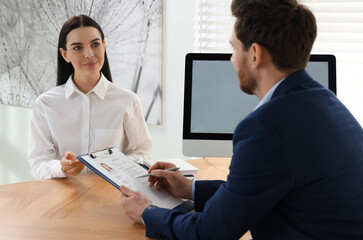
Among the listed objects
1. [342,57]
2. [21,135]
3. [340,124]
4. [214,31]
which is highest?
[214,31]

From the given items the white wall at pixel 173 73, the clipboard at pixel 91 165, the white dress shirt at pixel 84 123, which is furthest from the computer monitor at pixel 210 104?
the white wall at pixel 173 73

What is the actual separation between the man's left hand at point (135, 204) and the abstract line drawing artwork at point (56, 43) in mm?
1565

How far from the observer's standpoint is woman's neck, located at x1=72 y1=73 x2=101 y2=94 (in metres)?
1.99

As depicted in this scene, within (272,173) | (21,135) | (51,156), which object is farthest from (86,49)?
(21,135)

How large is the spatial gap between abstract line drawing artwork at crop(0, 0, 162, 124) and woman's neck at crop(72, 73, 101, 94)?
2.49 feet

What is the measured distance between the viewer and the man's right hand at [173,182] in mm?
1304

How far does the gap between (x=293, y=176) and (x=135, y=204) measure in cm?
51

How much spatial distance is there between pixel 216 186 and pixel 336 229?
17.8 inches

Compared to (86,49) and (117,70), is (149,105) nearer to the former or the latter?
(117,70)

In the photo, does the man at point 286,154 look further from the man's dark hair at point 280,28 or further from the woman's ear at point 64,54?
the woman's ear at point 64,54

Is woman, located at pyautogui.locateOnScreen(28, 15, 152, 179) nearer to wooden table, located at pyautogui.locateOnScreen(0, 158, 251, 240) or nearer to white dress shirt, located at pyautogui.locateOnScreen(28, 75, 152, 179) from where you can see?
white dress shirt, located at pyautogui.locateOnScreen(28, 75, 152, 179)

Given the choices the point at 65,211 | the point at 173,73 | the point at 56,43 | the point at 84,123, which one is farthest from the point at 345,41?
the point at 56,43

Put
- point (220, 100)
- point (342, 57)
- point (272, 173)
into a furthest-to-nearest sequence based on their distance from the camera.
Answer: point (342, 57) < point (220, 100) < point (272, 173)

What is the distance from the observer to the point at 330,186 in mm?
861
